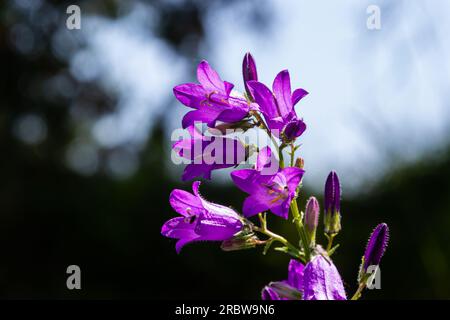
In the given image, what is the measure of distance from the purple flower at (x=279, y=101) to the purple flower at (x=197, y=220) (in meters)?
0.47

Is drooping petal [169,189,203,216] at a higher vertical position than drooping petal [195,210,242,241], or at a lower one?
higher

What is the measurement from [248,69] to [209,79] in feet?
0.61

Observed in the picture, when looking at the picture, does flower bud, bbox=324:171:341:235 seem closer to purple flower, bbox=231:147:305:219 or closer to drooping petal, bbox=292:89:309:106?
purple flower, bbox=231:147:305:219

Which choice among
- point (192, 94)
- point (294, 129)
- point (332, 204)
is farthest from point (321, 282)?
point (192, 94)

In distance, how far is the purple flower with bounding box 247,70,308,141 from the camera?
2.37m

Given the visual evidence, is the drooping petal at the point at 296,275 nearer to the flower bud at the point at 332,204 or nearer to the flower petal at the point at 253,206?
the flower bud at the point at 332,204

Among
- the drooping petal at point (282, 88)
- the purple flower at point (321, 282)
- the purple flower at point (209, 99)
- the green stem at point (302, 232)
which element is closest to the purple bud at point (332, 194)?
the green stem at point (302, 232)

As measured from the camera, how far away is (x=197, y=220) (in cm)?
250

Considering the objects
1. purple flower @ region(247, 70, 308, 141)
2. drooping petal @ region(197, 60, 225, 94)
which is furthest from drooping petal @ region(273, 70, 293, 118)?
drooping petal @ region(197, 60, 225, 94)

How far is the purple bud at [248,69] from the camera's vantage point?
8.29 ft

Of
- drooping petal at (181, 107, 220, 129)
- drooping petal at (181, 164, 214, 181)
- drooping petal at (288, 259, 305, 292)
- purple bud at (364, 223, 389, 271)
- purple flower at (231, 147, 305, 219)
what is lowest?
drooping petal at (288, 259, 305, 292)

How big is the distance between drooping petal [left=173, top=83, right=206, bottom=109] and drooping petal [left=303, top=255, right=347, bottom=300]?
2.86ft
